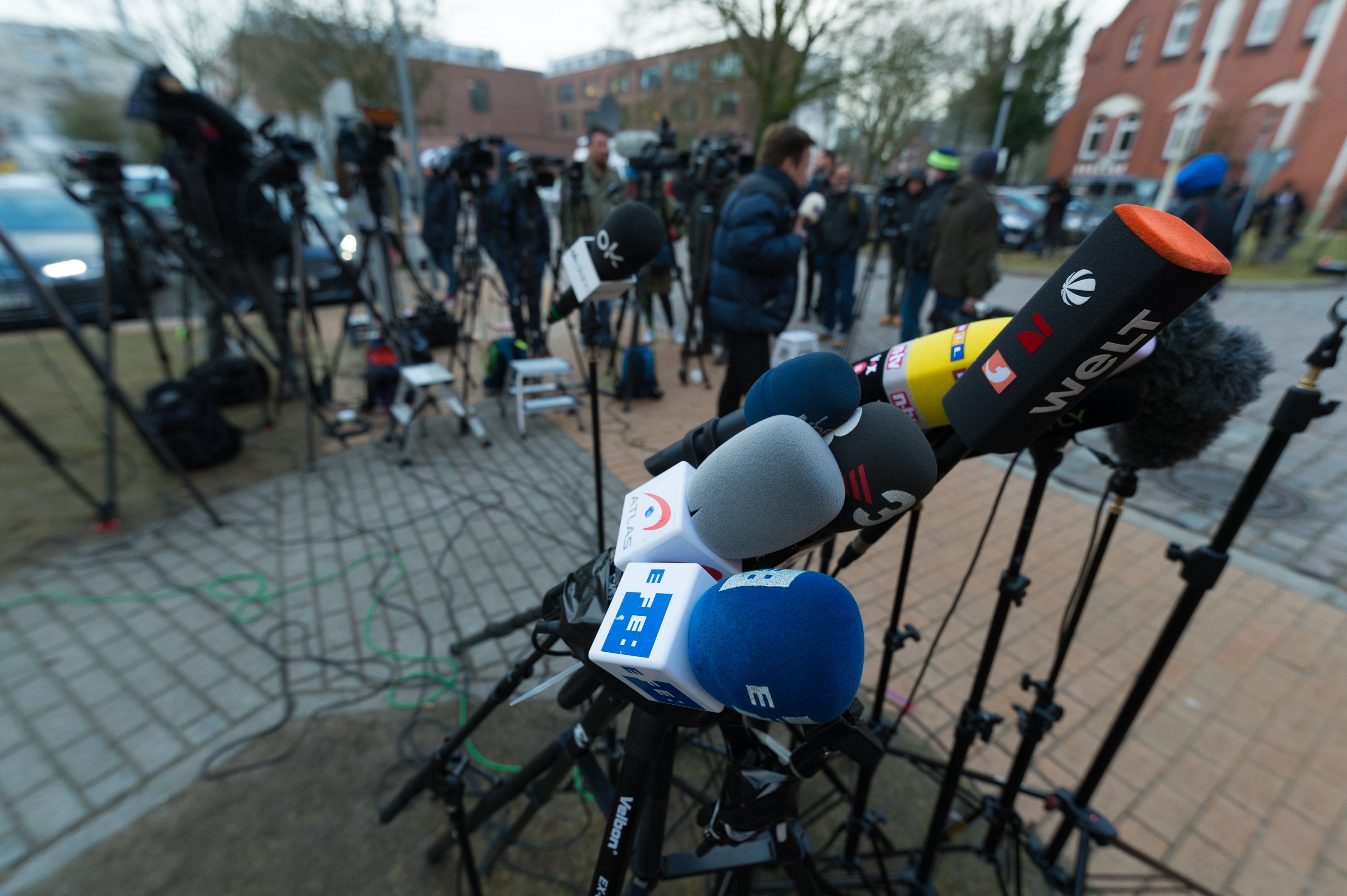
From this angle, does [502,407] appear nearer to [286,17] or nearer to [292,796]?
[292,796]

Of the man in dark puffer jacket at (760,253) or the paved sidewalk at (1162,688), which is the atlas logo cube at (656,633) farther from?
the man in dark puffer jacket at (760,253)

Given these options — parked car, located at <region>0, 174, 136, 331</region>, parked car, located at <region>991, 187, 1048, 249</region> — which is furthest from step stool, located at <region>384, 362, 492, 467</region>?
parked car, located at <region>991, 187, 1048, 249</region>

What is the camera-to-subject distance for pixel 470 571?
3240 mm

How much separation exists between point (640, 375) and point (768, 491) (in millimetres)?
4899

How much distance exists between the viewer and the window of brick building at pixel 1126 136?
2573 centimetres

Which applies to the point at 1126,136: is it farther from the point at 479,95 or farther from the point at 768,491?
the point at 479,95

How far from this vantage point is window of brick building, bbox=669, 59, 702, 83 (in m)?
19.4

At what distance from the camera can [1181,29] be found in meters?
24.0

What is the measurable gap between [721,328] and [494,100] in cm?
5175

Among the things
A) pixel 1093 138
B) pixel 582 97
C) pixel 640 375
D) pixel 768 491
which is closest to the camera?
pixel 768 491

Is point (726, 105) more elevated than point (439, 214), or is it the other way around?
point (726, 105)

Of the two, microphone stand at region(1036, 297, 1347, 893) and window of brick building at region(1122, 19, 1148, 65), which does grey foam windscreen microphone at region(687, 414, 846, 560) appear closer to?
microphone stand at region(1036, 297, 1347, 893)

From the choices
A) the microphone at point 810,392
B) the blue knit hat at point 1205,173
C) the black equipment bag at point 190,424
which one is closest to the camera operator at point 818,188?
the blue knit hat at point 1205,173

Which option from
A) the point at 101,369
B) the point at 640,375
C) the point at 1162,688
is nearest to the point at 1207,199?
the point at 1162,688
